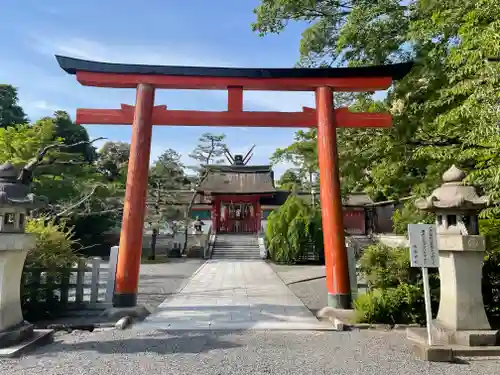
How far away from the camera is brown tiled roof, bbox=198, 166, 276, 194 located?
31094 mm

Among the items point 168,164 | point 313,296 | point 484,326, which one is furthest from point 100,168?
point 484,326

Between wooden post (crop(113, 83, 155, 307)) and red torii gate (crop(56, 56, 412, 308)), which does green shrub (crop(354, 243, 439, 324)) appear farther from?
wooden post (crop(113, 83, 155, 307))

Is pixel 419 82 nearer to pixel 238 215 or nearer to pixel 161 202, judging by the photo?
pixel 161 202

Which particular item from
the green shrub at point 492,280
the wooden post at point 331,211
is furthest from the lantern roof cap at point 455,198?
the wooden post at point 331,211

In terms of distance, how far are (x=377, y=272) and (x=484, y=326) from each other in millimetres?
2107

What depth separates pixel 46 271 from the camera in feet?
24.9

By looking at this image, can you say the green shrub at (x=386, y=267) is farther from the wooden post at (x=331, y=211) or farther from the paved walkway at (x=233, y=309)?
the paved walkway at (x=233, y=309)

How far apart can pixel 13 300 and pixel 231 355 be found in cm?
322

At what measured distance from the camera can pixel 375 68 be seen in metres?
8.43

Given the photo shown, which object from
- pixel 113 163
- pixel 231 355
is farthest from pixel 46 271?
pixel 113 163

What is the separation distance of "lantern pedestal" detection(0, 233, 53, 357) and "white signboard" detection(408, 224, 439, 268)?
535 cm

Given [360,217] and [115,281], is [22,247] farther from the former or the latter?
[360,217]

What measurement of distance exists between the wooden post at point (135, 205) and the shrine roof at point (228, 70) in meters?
0.44

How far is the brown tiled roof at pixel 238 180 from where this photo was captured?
102 ft
